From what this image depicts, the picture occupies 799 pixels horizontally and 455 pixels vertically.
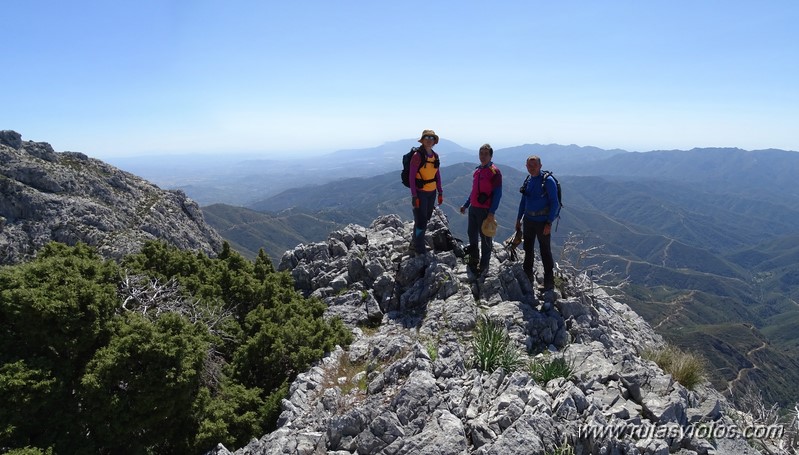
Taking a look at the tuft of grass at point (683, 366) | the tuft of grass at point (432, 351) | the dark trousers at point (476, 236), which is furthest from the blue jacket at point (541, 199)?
the tuft of grass at point (432, 351)

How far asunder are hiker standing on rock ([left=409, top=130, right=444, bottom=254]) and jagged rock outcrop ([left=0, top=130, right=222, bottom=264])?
25.3m

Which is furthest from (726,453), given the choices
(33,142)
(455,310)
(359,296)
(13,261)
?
(33,142)

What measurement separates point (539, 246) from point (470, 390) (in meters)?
5.47

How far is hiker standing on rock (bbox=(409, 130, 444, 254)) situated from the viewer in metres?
12.6

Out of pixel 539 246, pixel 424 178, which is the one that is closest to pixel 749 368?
pixel 539 246

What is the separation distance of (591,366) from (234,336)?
861cm

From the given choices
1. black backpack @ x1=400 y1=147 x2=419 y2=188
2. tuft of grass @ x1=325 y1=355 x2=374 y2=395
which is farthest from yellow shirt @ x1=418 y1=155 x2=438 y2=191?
tuft of grass @ x1=325 y1=355 x2=374 y2=395

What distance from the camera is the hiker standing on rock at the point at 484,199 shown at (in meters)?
12.4

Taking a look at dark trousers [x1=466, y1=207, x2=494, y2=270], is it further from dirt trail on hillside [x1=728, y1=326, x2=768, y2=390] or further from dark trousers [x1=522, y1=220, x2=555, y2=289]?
dirt trail on hillside [x1=728, y1=326, x2=768, y2=390]

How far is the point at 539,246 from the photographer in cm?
1196

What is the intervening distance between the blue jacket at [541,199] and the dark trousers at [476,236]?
1510 mm

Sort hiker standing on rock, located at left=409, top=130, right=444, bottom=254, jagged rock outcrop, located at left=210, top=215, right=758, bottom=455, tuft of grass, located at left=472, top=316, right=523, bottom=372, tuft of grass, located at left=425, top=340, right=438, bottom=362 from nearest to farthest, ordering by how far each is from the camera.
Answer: jagged rock outcrop, located at left=210, top=215, right=758, bottom=455, tuft of grass, located at left=472, top=316, right=523, bottom=372, tuft of grass, located at left=425, top=340, right=438, bottom=362, hiker standing on rock, located at left=409, top=130, right=444, bottom=254

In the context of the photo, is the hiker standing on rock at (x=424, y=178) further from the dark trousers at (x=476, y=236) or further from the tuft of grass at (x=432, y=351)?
the tuft of grass at (x=432, y=351)

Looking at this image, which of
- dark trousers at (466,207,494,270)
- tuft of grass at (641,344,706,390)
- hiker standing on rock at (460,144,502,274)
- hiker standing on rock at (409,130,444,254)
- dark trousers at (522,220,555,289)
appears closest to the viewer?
tuft of grass at (641,344,706,390)
